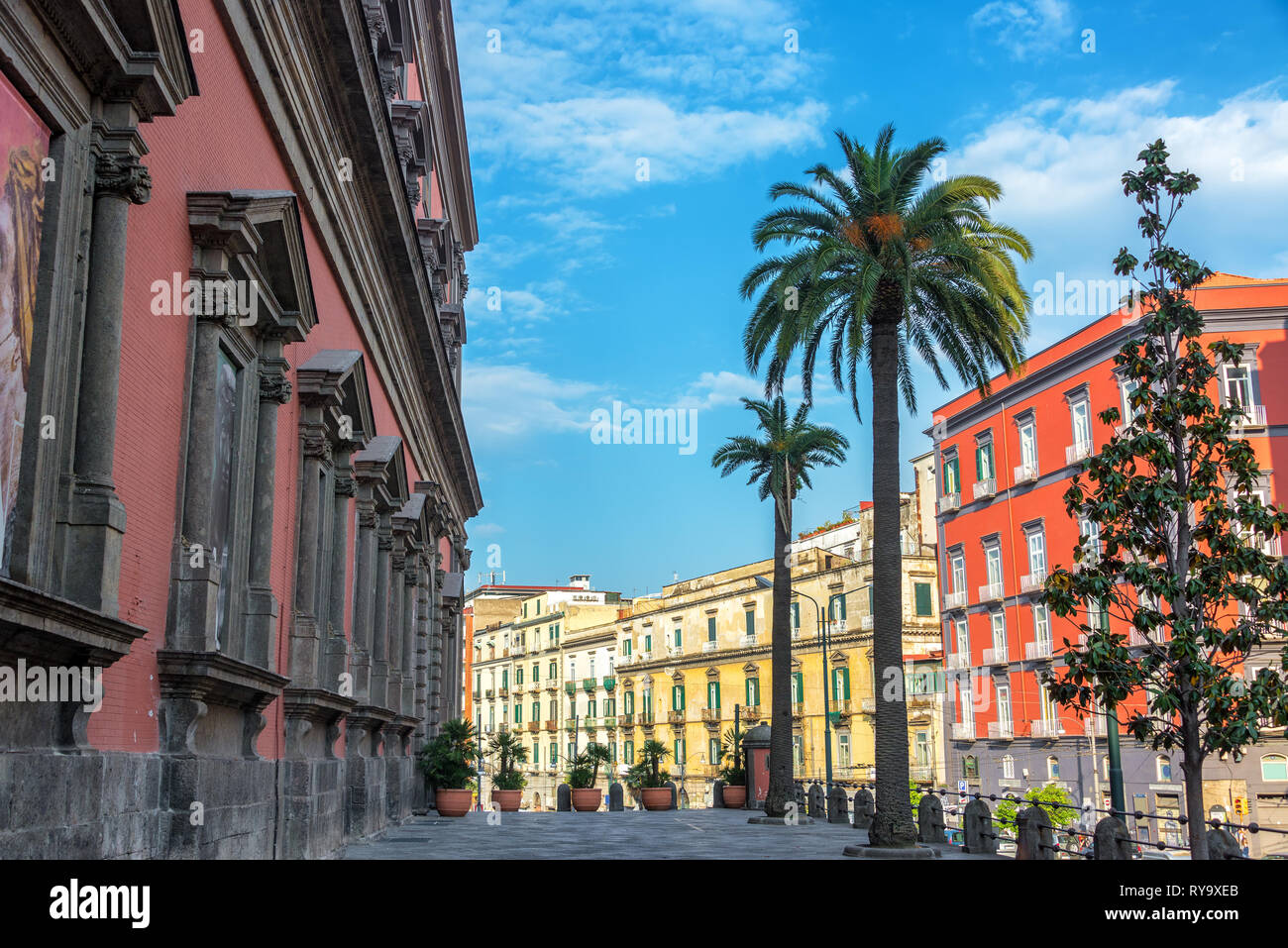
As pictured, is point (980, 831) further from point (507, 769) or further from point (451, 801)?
point (507, 769)

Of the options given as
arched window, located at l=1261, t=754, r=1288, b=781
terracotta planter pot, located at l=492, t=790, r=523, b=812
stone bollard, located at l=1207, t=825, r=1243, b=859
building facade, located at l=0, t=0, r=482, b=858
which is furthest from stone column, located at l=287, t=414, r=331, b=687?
arched window, located at l=1261, t=754, r=1288, b=781

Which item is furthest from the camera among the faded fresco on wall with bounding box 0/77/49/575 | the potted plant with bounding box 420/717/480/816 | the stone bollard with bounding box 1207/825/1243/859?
the potted plant with bounding box 420/717/480/816

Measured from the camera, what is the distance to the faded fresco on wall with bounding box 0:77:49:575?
5953mm

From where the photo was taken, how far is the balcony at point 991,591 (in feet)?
148

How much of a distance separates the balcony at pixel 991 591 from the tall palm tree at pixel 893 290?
25.3 meters

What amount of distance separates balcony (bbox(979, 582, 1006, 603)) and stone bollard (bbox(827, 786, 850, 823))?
17.9m

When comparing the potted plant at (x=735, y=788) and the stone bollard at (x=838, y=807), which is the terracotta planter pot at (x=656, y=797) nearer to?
the potted plant at (x=735, y=788)

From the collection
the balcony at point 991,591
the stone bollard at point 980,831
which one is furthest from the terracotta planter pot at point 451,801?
the balcony at point 991,591

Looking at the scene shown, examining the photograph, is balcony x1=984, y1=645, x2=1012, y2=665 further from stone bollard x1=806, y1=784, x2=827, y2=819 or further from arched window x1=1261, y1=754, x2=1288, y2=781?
stone bollard x1=806, y1=784, x2=827, y2=819
